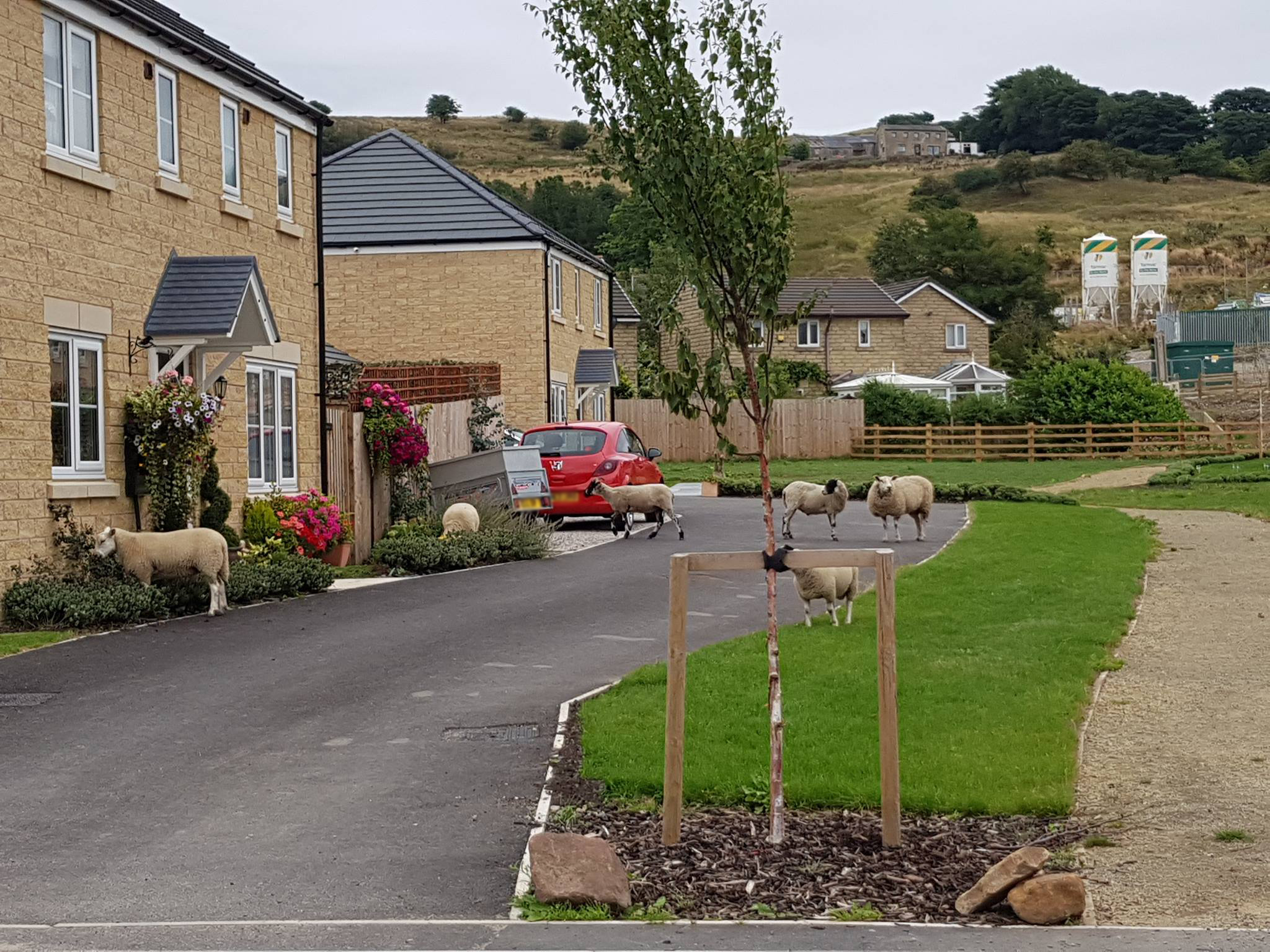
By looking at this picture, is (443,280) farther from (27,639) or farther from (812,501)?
(27,639)

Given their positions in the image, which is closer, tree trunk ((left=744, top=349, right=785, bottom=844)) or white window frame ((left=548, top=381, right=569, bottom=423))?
tree trunk ((left=744, top=349, right=785, bottom=844))

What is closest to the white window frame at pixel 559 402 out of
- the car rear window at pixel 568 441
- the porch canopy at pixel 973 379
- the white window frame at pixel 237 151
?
the car rear window at pixel 568 441

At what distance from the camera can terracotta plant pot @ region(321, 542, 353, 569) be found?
66.7 feet

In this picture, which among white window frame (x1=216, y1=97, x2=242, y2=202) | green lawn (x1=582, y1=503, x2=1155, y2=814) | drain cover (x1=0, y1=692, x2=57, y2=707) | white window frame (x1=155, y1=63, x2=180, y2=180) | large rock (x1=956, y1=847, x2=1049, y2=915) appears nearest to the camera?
large rock (x1=956, y1=847, x2=1049, y2=915)

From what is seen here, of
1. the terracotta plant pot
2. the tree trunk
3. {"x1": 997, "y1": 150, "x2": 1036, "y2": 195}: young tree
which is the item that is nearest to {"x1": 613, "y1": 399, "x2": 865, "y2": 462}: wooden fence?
the terracotta plant pot

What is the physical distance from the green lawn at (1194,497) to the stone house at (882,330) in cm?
3408

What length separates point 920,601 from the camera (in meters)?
15.5

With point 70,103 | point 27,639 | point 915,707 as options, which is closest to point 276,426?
point 70,103

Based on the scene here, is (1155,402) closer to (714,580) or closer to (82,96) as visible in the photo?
(714,580)

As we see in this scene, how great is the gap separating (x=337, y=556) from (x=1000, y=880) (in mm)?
15031


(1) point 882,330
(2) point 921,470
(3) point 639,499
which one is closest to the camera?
(3) point 639,499

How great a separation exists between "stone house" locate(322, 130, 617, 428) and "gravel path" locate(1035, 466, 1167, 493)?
1301 cm

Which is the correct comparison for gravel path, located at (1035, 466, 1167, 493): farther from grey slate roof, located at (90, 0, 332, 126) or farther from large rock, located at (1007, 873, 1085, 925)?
large rock, located at (1007, 873, 1085, 925)

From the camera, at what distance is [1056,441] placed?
52.0 m
